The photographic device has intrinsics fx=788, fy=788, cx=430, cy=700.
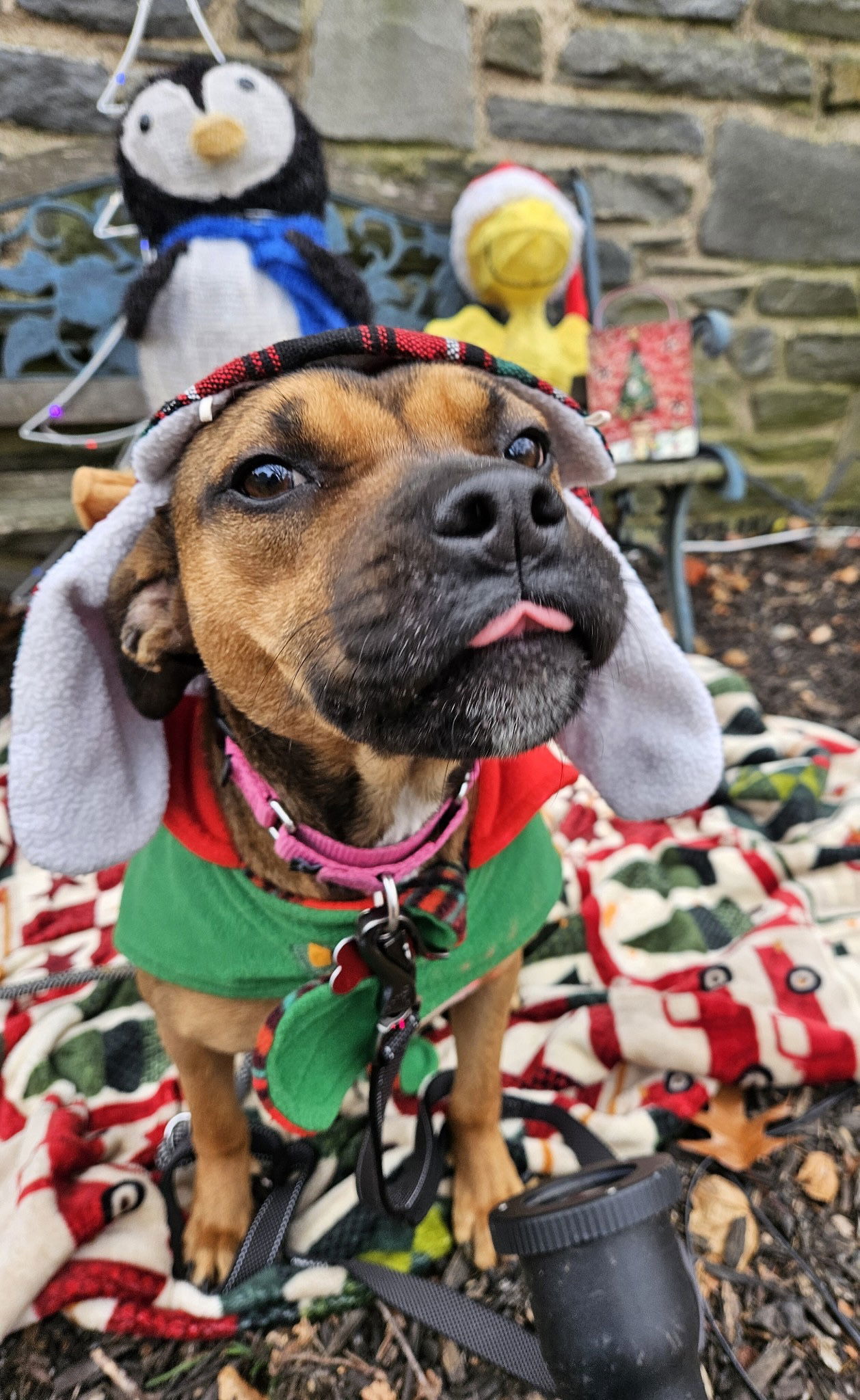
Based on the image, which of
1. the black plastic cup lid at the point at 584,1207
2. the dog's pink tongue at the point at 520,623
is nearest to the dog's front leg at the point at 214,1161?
the black plastic cup lid at the point at 584,1207

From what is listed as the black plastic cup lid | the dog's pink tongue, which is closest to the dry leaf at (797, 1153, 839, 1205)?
the black plastic cup lid

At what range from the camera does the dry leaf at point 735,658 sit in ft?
13.1

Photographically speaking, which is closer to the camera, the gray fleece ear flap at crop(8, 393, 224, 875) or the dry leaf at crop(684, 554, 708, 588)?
the gray fleece ear flap at crop(8, 393, 224, 875)

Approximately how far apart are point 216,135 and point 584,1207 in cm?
282

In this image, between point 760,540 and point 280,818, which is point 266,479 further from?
point 760,540

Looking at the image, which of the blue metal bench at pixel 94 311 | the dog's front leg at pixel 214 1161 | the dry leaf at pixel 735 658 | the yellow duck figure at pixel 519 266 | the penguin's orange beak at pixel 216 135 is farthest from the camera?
the dry leaf at pixel 735 658

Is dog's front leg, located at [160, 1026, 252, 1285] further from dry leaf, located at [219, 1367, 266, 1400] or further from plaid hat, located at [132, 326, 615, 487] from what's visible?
plaid hat, located at [132, 326, 615, 487]

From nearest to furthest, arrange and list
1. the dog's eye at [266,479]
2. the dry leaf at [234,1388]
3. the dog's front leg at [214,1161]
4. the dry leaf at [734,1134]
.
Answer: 1. the dog's eye at [266,479]
2. the dry leaf at [234,1388]
3. the dog's front leg at [214,1161]
4. the dry leaf at [734,1134]

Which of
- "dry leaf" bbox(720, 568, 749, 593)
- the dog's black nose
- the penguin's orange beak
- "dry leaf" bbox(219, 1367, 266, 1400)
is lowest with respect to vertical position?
"dry leaf" bbox(720, 568, 749, 593)

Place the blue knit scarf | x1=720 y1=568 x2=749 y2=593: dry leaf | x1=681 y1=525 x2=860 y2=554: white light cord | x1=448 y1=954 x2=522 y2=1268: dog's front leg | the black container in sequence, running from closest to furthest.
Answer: the black container → x1=448 y1=954 x2=522 y2=1268: dog's front leg → the blue knit scarf → x1=720 y1=568 x2=749 y2=593: dry leaf → x1=681 y1=525 x2=860 y2=554: white light cord

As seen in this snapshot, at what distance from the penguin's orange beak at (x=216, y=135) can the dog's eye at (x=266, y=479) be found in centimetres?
178

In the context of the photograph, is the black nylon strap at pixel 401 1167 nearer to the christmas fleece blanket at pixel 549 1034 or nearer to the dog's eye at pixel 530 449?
the christmas fleece blanket at pixel 549 1034

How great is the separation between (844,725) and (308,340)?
3.13 m

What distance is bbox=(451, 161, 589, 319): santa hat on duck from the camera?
3.30m
